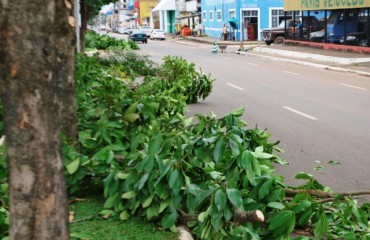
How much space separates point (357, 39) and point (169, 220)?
28.6 m

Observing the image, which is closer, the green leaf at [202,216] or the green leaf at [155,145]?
the green leaf at [202,216]

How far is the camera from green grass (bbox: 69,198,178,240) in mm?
4652

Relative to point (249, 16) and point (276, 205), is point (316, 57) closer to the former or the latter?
point (249, 16)

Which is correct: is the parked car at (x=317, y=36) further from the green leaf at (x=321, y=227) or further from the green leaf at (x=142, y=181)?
the green leaf at (x=321, y=227)

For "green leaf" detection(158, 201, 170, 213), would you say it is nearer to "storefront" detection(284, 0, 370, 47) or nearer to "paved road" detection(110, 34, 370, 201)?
"paved road" detection(110, 34, 370, 201)

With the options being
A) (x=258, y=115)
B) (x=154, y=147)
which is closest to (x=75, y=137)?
(x=154, y=147)

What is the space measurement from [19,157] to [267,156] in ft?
9.78

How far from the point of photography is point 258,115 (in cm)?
1322

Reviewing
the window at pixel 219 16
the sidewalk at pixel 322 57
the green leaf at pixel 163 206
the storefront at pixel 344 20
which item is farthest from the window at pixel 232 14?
the green leaf at pixel 163 206

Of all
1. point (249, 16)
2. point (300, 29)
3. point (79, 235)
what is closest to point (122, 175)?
point (79, 235)

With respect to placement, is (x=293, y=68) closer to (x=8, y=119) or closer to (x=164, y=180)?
(x=164, y=180)

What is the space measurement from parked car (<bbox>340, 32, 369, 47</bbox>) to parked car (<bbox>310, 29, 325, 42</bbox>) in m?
3.04

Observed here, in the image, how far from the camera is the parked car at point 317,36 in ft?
116

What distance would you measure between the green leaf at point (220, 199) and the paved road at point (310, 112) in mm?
2974
